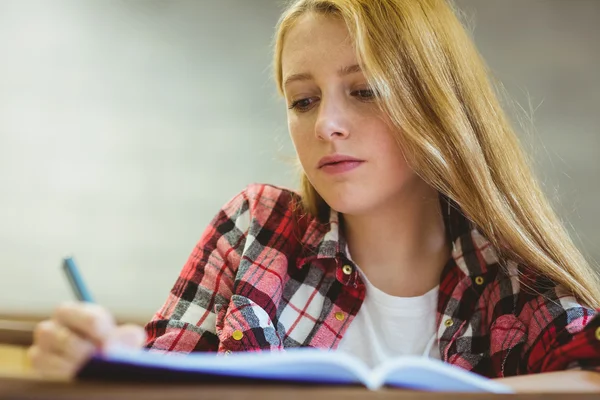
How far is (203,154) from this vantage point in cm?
237

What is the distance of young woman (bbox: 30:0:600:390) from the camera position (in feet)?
3.40

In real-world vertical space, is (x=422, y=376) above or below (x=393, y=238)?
below

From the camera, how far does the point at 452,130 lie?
1070mm

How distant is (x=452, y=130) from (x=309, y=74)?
23 cm

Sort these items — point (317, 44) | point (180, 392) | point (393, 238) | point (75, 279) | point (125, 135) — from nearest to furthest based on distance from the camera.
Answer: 1. point (180, 392)
2. point (75, 279)
3. point (317, 44)
4. point (393, 238)
5. point (125, 135)

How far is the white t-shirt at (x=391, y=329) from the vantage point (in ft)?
3.57

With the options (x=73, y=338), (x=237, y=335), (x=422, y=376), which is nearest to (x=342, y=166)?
(x=237, y=335)

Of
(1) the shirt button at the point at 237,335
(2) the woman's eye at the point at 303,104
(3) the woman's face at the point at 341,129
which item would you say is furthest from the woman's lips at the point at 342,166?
(1) the shirt button at the point at 237,335

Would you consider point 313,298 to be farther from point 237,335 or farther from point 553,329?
point 553,329

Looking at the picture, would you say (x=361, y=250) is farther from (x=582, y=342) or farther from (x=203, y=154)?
(x=203, y=154)

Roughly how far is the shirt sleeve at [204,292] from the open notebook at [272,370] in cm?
51

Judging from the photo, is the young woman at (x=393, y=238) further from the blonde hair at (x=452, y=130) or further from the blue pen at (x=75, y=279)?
the blue pen at (x=75, y=279)

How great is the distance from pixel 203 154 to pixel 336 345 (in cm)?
138

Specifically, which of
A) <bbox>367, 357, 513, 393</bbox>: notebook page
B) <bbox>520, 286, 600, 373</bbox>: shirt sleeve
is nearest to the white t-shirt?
<bbox>520, 286, 600, 373</bbox>: shirt sleeve
